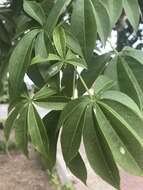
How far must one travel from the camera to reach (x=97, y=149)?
99 cm

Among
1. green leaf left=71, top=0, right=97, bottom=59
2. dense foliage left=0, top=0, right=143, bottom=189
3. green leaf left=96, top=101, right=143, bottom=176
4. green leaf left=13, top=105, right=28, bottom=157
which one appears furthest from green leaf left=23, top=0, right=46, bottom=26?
green leaf left=96, top=101, right=143, bottom=176

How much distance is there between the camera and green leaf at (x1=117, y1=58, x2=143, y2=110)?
1.05 meters

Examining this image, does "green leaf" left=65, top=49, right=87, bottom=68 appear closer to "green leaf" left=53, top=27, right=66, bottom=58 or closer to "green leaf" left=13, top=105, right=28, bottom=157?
"green leaf" left=53, top=27, right=66, bottom=58

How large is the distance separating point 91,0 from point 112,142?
1.05 ft

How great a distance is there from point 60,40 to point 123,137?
28cm

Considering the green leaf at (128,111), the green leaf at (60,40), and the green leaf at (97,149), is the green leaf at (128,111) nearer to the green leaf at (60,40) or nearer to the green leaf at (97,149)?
the green leaf at (97,149)

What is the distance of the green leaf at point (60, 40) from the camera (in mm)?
1109

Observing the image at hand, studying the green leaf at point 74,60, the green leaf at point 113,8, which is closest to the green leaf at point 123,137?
the green leaf at point 74,60

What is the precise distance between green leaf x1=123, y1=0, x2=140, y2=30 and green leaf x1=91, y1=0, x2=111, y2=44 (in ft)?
0.29

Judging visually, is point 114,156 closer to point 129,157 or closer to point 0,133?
point 129,157

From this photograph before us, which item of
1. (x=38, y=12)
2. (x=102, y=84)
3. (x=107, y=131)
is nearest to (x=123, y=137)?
(x=107, y=131)

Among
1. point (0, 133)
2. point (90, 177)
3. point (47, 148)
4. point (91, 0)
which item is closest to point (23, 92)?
point (47, 148)

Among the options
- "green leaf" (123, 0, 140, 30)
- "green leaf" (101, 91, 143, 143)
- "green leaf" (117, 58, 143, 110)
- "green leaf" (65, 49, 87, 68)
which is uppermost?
"green leaf" (123, 0, 140, 30)

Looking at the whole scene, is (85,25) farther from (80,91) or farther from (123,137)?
(123,137)
